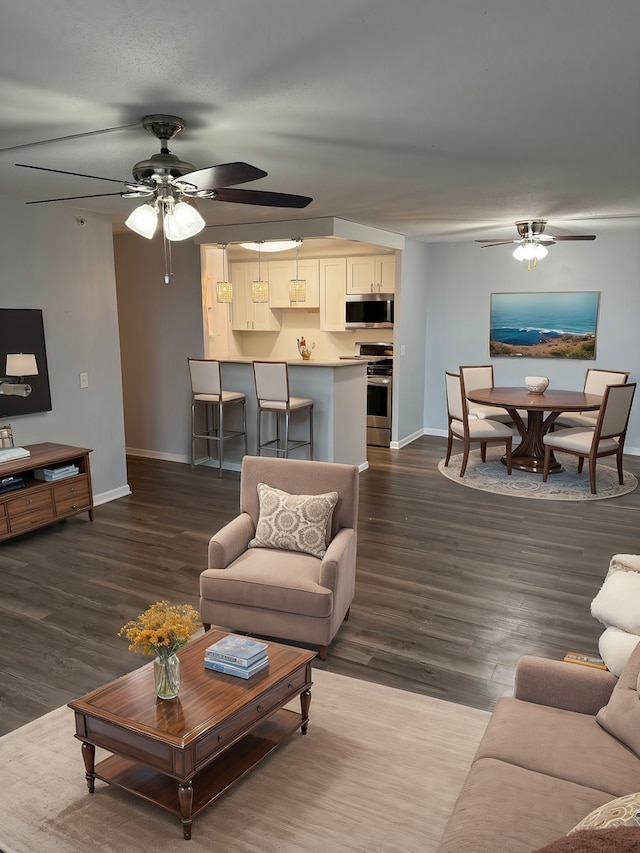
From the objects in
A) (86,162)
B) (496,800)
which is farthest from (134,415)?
(496,800)

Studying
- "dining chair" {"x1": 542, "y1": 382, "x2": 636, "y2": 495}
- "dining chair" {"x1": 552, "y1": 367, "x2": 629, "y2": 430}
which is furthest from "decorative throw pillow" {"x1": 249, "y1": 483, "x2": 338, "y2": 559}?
"dining chair" {"x1": 552, "y1": 367, "x2": 629, "y2": 430}

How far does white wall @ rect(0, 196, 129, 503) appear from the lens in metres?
4.86

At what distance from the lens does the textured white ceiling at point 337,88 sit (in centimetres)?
186

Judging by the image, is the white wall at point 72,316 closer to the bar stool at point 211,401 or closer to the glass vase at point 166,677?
the bar stool at point 211,401

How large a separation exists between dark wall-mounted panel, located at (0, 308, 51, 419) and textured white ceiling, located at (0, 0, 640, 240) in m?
1.00

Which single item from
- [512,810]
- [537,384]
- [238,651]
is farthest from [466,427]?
[512,810]

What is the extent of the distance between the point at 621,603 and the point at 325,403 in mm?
4309

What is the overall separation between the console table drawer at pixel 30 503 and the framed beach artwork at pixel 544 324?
5.62 meters

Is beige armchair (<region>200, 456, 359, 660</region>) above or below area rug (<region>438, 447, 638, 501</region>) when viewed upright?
above

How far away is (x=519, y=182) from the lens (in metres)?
4.21

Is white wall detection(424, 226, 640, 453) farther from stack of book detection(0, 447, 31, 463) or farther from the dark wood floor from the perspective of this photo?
stack of book detection(0, 447, 31, 463)

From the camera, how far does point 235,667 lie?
2.38 meters

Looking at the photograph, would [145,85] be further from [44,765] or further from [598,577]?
[598,577]

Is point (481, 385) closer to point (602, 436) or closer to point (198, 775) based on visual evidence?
point (602, 436)
